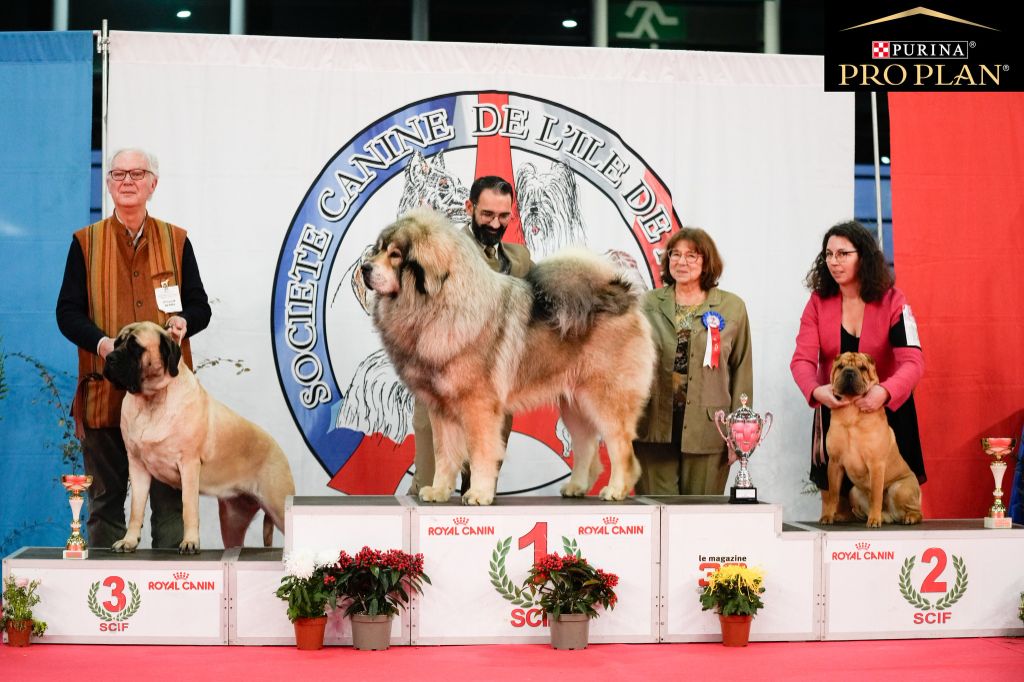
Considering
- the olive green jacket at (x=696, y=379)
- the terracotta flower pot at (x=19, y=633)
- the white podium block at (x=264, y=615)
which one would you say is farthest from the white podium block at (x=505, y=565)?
the terracotta flower pot at (x=19, y=633)

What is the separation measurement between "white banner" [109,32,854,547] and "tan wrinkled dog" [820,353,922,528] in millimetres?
1125

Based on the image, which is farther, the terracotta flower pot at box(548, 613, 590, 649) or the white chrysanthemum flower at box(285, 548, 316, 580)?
the terracotta flower pot at box(548, 613, 590, 649)

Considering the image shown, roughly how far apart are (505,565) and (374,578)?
1.94ft

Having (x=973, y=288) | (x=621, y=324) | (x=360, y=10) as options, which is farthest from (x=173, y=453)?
(x=973, y=288)

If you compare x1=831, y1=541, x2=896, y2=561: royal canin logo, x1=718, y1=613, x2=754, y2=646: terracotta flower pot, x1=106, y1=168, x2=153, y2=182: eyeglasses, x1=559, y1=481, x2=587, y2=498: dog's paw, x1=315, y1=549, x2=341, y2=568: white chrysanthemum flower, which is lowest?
x1=718, y1=613, x2=754, y2=646: terracotta flower pot

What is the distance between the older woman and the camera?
218 inches

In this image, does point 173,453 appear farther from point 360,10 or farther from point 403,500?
point 360,10

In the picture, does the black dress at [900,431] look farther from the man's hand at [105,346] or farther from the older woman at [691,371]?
the man's hand at [105,346]

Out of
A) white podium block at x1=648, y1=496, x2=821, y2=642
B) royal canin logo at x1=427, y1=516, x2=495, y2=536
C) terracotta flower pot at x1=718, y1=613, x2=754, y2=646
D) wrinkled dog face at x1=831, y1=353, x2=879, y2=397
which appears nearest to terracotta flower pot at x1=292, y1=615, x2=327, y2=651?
royal canin logo at x1=427, y1=516, x2=495, y2=536

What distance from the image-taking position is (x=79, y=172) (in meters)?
6.02

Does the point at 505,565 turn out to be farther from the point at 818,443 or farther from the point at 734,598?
the point at 818,443

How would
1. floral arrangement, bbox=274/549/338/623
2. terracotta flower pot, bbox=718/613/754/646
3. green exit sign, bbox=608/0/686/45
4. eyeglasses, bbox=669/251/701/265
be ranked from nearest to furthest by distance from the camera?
1. floral arrangement, bbox=274/549/338/623
2. terracotta flower pot, bbox=718/613/754/646
3. eyeglasses, bbox=669/251/701/265
4. green exit sign, bbox=608/0/686/45

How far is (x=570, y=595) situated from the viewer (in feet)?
15.0

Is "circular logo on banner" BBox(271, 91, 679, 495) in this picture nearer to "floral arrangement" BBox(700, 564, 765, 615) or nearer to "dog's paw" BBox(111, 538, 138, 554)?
"dog's paw" BBox(111, 538, 138, 554)
